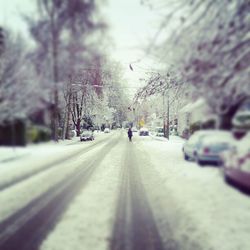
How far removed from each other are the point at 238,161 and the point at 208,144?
0.13 meters

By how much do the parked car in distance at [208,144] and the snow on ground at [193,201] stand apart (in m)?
0.09

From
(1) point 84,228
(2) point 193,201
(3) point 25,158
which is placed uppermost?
(3) point 25,158

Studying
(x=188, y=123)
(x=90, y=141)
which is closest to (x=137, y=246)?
(x=90, y=141)

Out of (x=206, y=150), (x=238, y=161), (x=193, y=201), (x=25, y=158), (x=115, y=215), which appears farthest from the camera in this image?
(x=115, y=215)

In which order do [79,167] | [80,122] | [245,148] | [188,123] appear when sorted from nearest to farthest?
[245,148]
[188,123]
[80,122]
[79,167]

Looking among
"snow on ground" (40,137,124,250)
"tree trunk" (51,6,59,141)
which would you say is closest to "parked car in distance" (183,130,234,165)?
"tree trunk" (51,6,59,141)

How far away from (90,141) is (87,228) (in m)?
3.08

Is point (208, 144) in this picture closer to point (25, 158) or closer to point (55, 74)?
point (55, 74)

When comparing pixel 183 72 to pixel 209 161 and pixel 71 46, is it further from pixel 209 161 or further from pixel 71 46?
pixel 71 46

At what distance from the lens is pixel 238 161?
116 centimetres

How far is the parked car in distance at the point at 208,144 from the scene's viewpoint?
1.22 metres

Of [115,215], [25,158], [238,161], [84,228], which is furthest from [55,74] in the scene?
[115,215]

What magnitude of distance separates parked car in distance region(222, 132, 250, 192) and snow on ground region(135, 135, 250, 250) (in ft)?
0.39

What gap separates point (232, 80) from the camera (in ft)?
3.95
